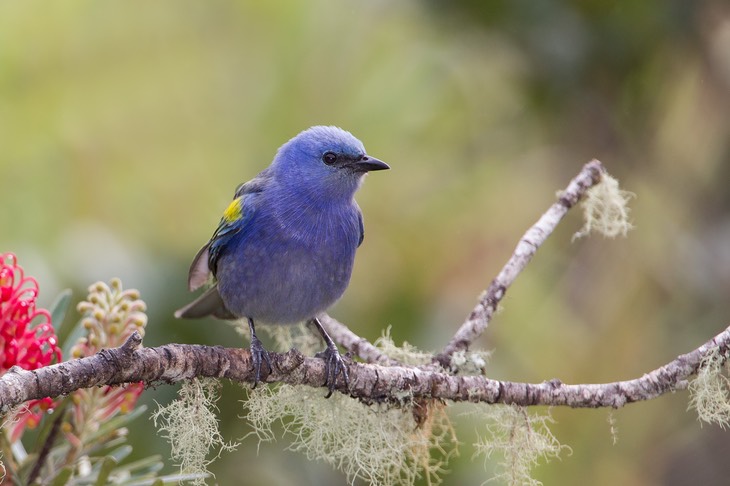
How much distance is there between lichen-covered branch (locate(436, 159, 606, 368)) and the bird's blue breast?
0.64 metres

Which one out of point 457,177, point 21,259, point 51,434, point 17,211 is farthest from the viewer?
point 457,177

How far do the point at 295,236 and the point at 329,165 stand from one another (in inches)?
16.8

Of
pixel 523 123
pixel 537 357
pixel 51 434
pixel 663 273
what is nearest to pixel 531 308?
pixel 537 357

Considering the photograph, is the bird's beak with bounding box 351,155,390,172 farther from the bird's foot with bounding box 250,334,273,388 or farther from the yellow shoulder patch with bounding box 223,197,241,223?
the bird's foot with bounding box 250,334,273,388

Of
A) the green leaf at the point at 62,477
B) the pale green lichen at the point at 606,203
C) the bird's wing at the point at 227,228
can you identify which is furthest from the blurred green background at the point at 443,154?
the green leaf at the point at 62,477

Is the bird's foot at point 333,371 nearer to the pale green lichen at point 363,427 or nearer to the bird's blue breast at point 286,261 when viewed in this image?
the pale green lichen at point 363,427

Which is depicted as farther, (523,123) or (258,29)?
(258,29)

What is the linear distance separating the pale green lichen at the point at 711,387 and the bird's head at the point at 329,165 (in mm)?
1692

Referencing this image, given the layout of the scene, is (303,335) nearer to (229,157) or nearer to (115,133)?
(229,157)

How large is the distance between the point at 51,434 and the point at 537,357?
3711 mm

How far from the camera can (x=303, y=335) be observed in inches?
176

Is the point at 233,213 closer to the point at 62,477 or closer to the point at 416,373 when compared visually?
the point at 416,373

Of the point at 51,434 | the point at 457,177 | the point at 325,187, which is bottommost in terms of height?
the point at 51,434

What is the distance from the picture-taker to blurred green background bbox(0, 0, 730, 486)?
590 cm
